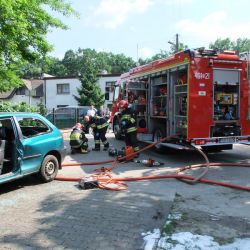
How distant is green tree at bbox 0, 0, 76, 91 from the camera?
9.71 m

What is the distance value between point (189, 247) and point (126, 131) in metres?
7.13

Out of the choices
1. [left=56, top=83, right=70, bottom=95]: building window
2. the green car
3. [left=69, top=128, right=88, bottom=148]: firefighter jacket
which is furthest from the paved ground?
[left=56, top=83, right=70, bottom=95]: building window

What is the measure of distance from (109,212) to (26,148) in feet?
7.47

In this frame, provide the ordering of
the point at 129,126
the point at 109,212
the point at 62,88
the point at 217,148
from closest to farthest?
the point at 109,212
the point at 129,126
the point at 217,148
the point at 62,88

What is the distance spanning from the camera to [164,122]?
12.1 meters

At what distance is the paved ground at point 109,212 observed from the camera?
479 cm

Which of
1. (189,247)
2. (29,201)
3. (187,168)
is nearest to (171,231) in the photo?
(189,247)

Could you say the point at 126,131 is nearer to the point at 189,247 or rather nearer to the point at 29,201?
the point at 29,201

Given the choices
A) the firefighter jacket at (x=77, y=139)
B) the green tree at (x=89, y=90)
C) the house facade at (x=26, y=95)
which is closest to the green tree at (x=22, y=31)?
the firefighter jacket at (x=77, y=139)

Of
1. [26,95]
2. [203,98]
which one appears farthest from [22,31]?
[26,95]

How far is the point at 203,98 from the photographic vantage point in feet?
33.1

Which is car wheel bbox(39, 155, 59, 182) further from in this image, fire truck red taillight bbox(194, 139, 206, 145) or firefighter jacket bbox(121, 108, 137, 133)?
fire truck red taillight bbox(194, 139, 206, 145)

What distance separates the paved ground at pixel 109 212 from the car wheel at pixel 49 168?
15cm

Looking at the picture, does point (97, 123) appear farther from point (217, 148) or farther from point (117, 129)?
point (217, 148)
